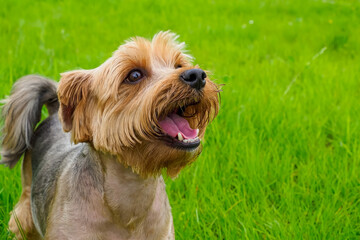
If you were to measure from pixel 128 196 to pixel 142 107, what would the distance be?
0.59 meters

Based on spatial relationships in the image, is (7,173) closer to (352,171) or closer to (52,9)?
(352,171)

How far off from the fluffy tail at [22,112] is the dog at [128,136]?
25.9 inches

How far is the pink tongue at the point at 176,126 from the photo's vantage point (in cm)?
246

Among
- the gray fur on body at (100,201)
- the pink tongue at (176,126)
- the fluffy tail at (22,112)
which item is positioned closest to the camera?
the pink tongue at (176,126)

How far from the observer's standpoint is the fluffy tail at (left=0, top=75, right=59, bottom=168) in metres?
3.40

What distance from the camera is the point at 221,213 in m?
3.44

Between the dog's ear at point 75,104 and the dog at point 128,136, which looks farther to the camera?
the dog's ear at point 75,104

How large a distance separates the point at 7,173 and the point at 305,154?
2.72m

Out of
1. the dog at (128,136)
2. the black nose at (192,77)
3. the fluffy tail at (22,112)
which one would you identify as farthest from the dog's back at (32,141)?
the black nose at (192,77)

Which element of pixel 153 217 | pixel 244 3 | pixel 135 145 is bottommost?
pixel 244 3

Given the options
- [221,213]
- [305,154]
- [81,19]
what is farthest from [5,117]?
[81,19]

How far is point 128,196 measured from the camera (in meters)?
2.64

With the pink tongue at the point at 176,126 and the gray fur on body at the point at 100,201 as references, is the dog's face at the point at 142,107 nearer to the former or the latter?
the pink tongue at the point at 176,126

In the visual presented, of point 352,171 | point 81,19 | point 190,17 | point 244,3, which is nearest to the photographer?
point 352,171
